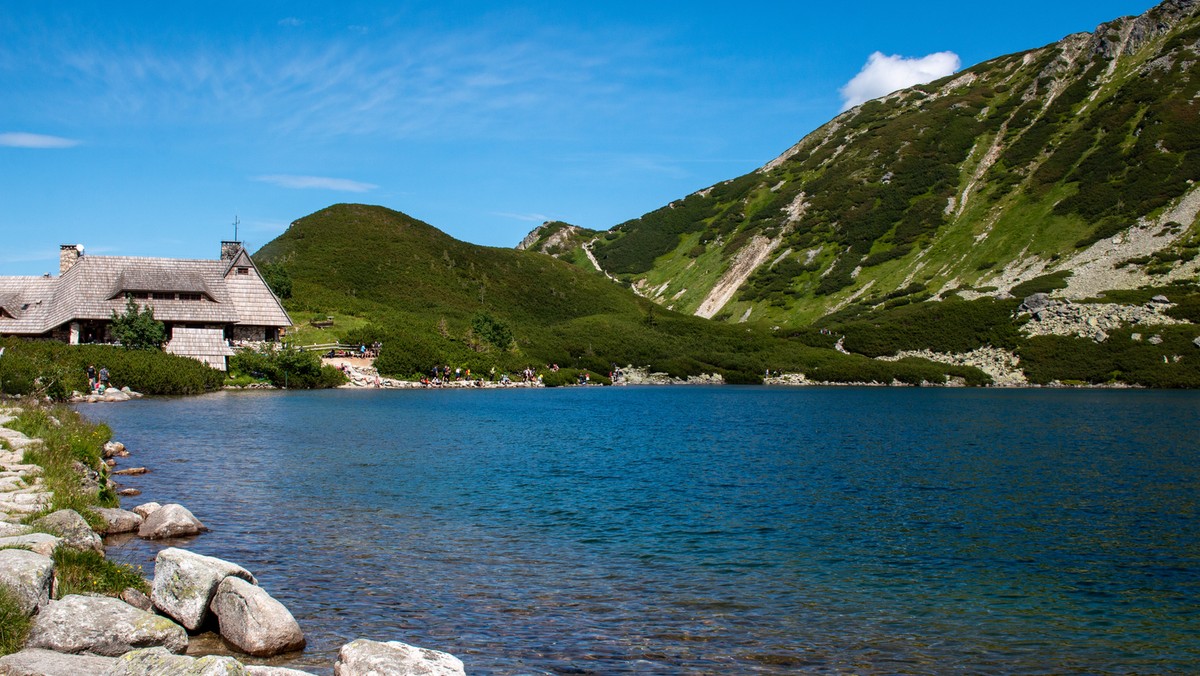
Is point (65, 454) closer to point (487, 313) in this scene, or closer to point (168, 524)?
point (168, 524)

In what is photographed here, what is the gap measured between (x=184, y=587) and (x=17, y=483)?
8915mm

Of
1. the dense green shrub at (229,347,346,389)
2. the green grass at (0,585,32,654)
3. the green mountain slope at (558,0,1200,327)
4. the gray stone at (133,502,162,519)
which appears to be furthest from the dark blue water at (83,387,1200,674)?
the green mountain slope at (558,0,1200,327)

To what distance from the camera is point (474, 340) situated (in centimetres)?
9506

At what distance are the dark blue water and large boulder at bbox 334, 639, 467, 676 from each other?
3.98ft

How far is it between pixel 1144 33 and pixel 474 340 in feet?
537

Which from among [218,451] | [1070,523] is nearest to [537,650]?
[1070,523]

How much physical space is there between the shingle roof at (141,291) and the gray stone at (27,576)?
66.8 metres

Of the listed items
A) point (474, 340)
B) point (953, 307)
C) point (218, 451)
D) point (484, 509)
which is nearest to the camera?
point (484, 509)

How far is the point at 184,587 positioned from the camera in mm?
11797

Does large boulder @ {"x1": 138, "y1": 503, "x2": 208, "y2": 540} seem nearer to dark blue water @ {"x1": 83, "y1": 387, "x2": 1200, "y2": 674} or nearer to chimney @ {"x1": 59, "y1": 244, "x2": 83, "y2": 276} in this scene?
dark blue water @ {"x1": 83, "y1": 387, "x2": 1200, "y2": 674}

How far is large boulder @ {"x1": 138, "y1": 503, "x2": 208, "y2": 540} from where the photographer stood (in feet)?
57.3

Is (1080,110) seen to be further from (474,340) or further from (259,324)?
(259,324)

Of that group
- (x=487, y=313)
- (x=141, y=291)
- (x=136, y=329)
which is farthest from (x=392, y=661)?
(x=487, y=313)

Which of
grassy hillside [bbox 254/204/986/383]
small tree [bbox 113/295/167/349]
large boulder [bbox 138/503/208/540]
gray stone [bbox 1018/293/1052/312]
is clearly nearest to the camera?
large boulder [bbox 138/503/208/540]
